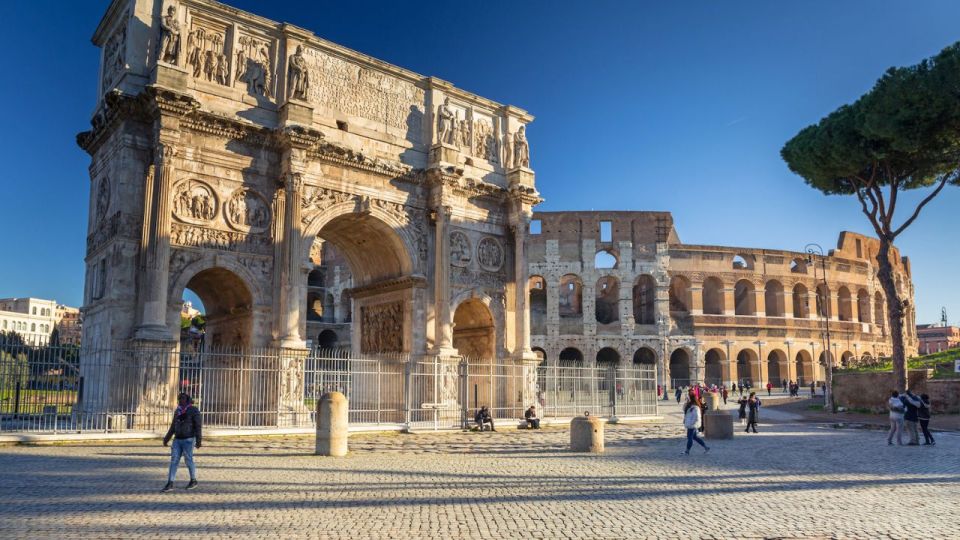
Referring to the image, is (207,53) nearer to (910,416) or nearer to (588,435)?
(588,435)

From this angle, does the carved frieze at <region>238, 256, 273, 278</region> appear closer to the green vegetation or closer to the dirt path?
the dirt path

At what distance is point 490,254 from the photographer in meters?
21.5

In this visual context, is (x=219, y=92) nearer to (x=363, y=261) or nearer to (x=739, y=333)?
(x=363, y=261)

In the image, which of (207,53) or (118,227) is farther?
(207,53)

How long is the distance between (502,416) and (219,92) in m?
11.4

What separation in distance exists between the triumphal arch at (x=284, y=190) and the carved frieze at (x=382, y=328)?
0.19 ft

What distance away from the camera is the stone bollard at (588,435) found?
500 inches

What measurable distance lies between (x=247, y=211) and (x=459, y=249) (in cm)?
630

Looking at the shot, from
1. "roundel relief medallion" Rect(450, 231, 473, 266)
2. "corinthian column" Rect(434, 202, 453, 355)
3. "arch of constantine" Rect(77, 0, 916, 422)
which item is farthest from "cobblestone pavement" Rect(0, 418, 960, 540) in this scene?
"roundel relief medallion" Rect(450, 231, 473, 266)

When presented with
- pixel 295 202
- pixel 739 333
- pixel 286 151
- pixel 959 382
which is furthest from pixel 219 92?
pixel 739 333

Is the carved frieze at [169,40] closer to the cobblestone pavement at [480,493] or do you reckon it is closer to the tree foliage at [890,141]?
the cobblestone pavement at [480,493]

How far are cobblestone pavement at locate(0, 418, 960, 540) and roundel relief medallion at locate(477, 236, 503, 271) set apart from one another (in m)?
8.65

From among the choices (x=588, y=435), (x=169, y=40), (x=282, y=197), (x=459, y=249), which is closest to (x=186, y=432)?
(x=588, y=435)

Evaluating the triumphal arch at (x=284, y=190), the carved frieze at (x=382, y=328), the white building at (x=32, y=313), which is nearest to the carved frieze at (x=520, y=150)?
the triumphal arch at (x=284, y=190)
